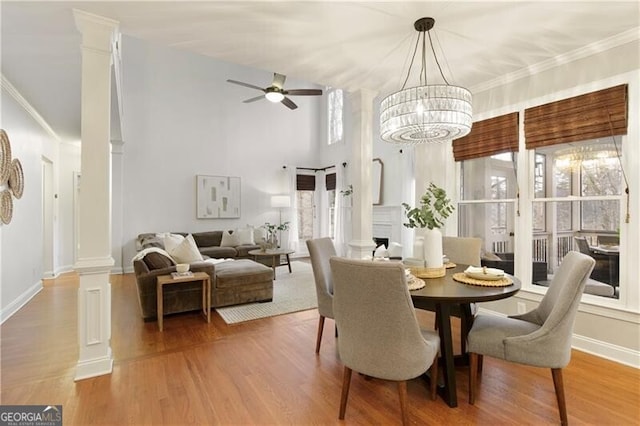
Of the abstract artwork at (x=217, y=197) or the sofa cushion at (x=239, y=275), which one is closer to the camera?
the sofa cushion at (x=239, y=275)

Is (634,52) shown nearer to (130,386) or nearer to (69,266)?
(130,386)

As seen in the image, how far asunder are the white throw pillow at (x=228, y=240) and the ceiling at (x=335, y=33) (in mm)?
4046

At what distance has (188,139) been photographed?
7.21 metres

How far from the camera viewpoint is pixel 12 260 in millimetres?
3852

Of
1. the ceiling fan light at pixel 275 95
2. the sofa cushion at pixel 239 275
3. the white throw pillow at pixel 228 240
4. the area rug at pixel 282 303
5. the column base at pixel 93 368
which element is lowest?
the area rug at pixel 282 303

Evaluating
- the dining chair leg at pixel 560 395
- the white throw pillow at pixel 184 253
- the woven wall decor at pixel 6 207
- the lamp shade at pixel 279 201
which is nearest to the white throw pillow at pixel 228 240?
the lamp shade at pixel 279 201

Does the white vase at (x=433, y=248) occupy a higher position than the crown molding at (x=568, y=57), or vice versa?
the crown molding at (x=568, y=57)

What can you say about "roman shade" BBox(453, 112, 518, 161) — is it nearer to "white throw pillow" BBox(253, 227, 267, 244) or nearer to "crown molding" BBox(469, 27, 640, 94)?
"crown molding" BBox(469, 27, 640, 94)

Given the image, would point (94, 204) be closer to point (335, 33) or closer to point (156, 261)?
point (156, 261)

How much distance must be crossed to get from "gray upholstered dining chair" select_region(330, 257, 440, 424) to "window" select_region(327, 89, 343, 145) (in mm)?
6962

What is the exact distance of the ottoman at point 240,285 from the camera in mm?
4070

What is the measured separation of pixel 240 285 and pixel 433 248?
264cm

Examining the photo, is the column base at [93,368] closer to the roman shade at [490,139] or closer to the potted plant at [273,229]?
the roman shade at [490,139]

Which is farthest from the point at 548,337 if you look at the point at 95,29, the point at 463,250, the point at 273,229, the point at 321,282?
the point at 273,229
